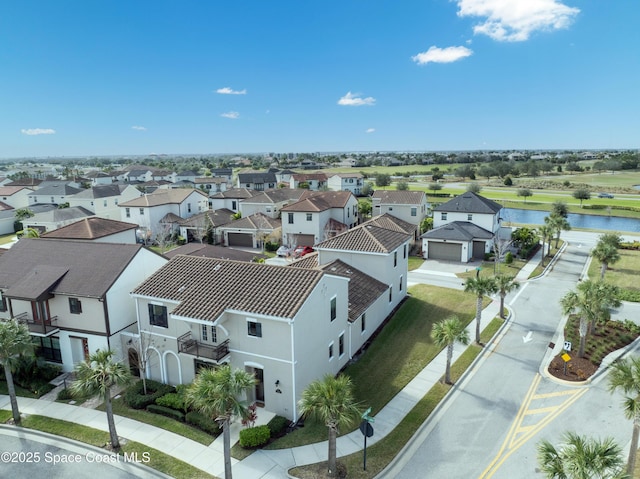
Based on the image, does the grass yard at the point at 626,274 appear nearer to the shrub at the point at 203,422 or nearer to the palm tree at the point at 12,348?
the shrub at the point at 203,422

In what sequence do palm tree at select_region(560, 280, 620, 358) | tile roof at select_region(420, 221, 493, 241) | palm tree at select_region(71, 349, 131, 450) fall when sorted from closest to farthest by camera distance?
palm tree at select_region(71, 349, 131, 450) → palm tree at select_region(560, 280, 620, 358) → tile roof at select_region(420, 221, 493, 241)

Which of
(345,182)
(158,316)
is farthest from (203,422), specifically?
(345,182)

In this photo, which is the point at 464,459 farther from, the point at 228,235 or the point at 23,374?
the point at 228,235

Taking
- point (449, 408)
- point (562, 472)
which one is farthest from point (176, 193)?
point (562, 472)

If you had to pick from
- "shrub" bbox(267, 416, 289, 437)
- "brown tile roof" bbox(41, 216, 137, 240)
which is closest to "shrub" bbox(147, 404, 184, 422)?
"shrub" bbox(267, 416, 289, 437)

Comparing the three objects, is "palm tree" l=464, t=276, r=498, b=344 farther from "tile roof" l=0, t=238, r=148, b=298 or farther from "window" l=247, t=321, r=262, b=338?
"tile roof" l=0, t=238, r=148, b=298

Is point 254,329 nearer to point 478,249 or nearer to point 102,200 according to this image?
point 478,249

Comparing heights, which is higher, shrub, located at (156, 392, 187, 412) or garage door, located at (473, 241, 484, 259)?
garage door, located at (473, 241, 484, 259)
